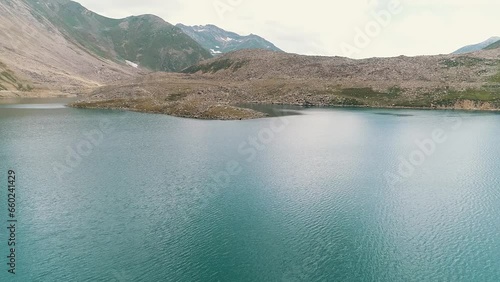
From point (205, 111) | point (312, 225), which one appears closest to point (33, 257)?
point (312, 225)

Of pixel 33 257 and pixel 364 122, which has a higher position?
pixel 364 122

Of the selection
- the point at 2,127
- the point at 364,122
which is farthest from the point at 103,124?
the point at 364,122

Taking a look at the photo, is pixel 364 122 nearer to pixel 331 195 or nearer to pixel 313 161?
pixel 313 161

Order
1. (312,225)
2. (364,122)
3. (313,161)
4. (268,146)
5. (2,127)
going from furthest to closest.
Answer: (364,122) → (2,127) → (268,146) → (313,161) → (312,225)

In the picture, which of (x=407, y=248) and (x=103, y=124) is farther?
(x=103, y=124)

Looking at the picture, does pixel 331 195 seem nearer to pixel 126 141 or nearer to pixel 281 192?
pixel 281 192

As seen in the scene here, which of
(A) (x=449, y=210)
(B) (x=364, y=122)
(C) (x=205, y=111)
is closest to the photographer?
(A) (x=449, y=210)
